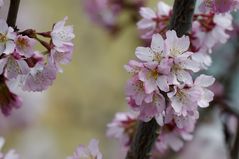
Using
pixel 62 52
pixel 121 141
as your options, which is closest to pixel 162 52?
pixel 62 52

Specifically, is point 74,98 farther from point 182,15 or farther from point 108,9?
point 182,15

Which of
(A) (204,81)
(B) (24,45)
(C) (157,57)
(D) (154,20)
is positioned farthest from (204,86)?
(B) (24,45)

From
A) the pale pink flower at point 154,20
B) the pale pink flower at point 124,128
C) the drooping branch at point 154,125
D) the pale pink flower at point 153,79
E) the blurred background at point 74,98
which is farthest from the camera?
the blurred background at point 74,98

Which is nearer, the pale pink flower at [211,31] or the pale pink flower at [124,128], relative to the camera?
the pale pink flower at [211,31]

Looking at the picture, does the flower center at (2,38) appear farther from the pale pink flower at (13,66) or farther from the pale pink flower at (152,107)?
the pale pink flower at (152,107)

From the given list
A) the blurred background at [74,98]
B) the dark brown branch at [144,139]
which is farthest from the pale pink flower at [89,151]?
the blurred background at [74,98]

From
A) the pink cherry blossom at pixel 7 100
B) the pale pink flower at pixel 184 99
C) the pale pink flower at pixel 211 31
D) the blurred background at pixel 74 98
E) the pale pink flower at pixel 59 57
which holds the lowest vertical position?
the pale pink flower at pixel 184 99
